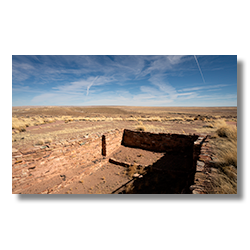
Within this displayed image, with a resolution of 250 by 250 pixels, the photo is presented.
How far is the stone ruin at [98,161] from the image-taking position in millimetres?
4182

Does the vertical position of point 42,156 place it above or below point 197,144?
below

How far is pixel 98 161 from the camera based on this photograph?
697 cm

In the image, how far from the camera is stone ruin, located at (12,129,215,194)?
4182 millimetres
